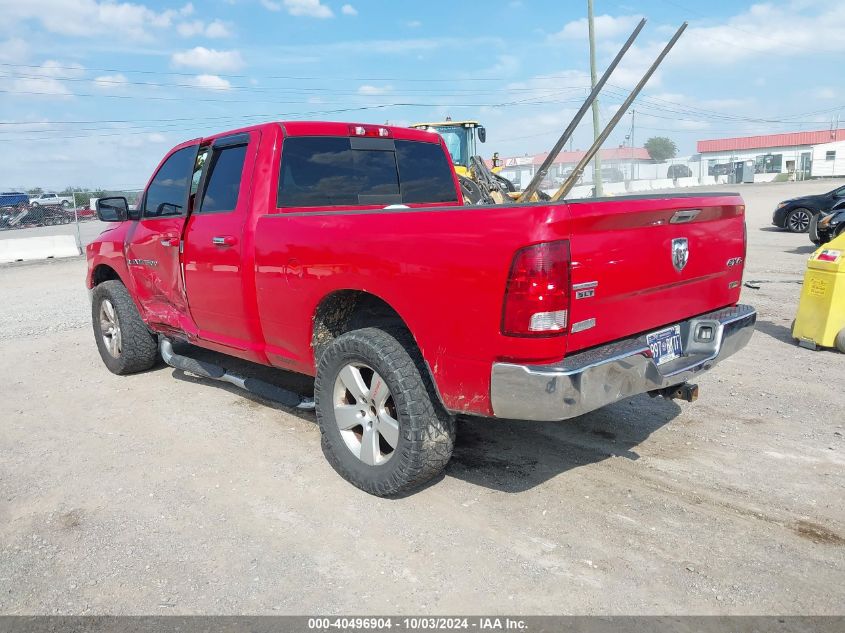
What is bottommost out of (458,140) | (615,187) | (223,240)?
(223,240)

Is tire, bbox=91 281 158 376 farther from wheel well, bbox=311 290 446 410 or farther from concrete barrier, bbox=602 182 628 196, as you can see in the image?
concrete barrier, bbox=602 182 628 196

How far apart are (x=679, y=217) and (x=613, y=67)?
1563 mm

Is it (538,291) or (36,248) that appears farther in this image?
(36,248)

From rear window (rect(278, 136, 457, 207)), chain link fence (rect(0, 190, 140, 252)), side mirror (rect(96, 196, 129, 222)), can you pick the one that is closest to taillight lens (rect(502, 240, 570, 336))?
rear window (rect(278, 136, 457, 207))

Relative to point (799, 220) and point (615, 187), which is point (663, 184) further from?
point (799, 220)

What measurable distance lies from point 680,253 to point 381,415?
1773 mm

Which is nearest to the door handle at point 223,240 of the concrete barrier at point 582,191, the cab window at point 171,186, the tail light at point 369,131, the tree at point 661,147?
the cab window at point 171,186

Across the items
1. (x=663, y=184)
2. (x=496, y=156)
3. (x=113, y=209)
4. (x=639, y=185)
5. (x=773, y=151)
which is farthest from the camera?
(x=773, y=151)

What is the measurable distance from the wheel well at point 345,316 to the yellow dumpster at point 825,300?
4.33 metres

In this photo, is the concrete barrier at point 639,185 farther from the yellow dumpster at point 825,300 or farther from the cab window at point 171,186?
the cab window at point 171,186

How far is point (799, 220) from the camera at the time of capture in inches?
643

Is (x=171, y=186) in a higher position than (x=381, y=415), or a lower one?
higher

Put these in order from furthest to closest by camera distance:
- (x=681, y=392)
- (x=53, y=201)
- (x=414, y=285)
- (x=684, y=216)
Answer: (x=53, y=201) → (x=681, y=392) → (x=684, y=216) → (x=414, y=285)

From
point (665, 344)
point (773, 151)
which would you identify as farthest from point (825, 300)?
point (773, 151)
